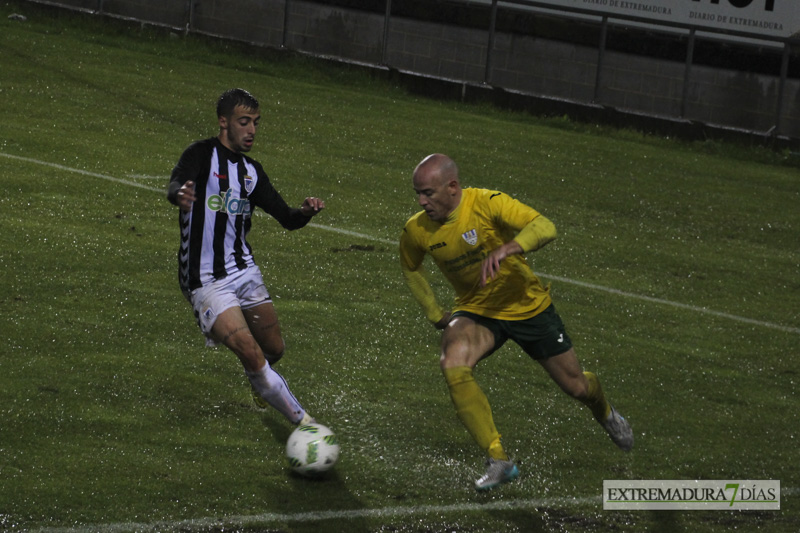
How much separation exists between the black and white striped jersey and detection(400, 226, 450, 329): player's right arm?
1164 millimetres

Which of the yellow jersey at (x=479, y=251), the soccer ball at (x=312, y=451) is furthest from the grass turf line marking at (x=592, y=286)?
the soccer ball at (x=312, y=451)

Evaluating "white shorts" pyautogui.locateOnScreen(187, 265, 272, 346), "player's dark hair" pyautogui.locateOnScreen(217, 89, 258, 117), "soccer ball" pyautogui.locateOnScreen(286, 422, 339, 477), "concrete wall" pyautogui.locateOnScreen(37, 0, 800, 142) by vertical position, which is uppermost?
"concrete wall" pyautogui.locateOnScreen(37, 0, 800, 142)

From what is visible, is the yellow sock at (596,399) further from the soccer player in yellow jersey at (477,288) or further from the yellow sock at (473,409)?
the yellow sock at (473,409)

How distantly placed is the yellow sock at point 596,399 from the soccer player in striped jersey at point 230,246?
6.68ft

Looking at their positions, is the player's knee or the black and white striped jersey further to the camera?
the player's knee

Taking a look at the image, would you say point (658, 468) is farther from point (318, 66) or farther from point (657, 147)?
point (318, 66)

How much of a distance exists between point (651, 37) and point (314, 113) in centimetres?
745

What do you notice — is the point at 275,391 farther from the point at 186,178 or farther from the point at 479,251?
the point at 479,251

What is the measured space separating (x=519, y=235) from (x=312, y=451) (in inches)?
81.2

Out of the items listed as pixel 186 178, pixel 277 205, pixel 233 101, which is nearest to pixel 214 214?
pixel 186 178

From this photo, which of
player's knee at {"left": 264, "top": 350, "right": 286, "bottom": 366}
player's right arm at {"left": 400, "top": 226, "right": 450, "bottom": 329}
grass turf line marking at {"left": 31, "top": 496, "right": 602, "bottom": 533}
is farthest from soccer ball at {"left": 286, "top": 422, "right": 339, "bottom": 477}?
player's right arm at {"left": 400, "top": 226, "right": 450, "bottom": 329}

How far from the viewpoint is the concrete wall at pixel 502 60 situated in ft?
70.9

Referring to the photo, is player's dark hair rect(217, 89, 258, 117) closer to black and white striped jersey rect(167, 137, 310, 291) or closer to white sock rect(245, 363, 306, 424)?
black and white striped jersey rect(167, 137, 310, 291)

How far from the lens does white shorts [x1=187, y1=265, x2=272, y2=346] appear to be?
7.50m
